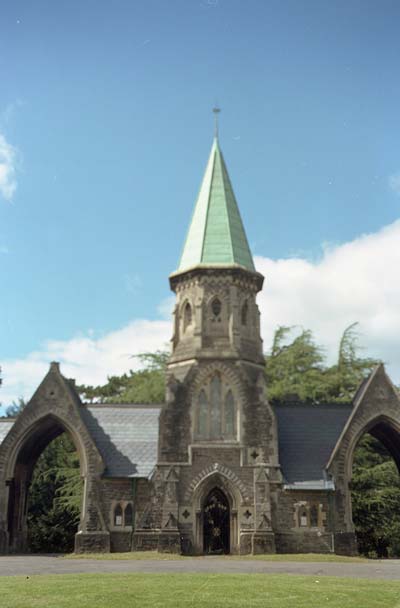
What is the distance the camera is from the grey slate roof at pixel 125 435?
93.9 feet

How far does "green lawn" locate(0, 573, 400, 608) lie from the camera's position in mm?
12336

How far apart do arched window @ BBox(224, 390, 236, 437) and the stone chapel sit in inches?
1.7

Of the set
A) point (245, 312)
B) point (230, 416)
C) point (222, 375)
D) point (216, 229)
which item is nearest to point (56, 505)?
point (230, 416)

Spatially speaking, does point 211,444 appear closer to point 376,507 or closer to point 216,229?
point 216,229

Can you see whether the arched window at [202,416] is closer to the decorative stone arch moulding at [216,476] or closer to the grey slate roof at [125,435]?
the decorative stone arch moulding at [216,476]

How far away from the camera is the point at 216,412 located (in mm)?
28234

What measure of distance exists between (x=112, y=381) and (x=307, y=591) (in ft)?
140

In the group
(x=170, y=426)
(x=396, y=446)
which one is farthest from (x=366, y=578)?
(x=396, y=446)

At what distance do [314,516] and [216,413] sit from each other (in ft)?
18.8

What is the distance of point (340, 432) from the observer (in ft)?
98.2

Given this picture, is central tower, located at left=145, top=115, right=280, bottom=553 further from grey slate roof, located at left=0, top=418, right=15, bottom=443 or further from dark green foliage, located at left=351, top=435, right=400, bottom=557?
dark green foliage, located at left=351, top=435, right=400, bottom=557

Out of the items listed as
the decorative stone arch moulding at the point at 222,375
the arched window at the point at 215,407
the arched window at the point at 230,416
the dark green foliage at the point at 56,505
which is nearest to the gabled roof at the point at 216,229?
the decorative stone arch moulding at the point at 222,375

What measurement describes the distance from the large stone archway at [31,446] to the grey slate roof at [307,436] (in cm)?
807

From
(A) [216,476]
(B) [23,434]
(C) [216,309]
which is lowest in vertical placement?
(A) [216,476]
